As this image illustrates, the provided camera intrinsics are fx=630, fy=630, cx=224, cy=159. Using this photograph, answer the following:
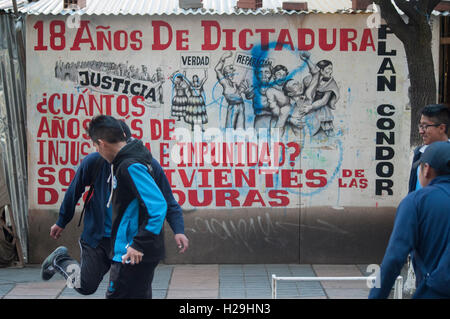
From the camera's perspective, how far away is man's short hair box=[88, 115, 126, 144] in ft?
15.8

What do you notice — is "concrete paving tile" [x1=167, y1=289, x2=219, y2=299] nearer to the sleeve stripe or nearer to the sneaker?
the sneaker

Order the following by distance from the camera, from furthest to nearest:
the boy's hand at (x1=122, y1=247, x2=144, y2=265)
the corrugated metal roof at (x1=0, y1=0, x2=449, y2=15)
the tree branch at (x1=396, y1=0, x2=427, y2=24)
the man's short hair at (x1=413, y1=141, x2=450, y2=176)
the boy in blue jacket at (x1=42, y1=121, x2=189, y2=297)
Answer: the corrugated metal roof at (x1=0, y1=0, x2=449, y2=15), the tree branch at (x1=396, y1=0, x2=427, y2=24), the boy in blue jacket at (x1=42, y1=121, x2=189, y2=297), the boy's hand at (x1=122, y1=247, x2=144, y2=265), the man's short hair at (x1=413, y1=141, x2=450, y2=176)

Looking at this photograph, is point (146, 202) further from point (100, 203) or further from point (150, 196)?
point (100, 203)

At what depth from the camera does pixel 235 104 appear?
8227 millimetres

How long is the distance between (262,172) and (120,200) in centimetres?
386

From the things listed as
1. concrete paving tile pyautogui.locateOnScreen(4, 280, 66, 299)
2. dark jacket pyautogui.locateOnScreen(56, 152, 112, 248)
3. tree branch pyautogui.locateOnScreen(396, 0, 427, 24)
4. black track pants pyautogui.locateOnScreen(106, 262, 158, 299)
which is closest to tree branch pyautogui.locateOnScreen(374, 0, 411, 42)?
tree branch pyautogui.locateOnScreen(396, 0, 427, 24)

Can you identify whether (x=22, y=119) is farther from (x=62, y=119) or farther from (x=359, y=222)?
(x=359, y=222)

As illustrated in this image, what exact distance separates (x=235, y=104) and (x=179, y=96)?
2.42 feet

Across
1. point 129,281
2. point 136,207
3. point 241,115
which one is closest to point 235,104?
point 241,115

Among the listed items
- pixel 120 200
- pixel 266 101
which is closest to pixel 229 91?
pixel 266 101

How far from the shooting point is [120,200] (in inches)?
182

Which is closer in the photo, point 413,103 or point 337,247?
point 413,103

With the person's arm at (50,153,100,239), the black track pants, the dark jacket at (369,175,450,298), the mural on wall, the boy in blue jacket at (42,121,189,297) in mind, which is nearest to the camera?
the dark jacket at (369,175,450,298)
